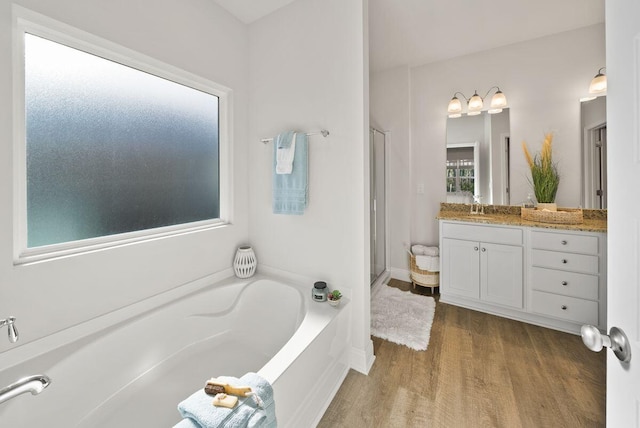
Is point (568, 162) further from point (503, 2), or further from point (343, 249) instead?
point (343, 249)

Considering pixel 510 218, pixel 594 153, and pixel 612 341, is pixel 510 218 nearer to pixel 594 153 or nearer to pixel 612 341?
pixel 594 153

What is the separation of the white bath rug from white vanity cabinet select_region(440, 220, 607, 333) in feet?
1.05

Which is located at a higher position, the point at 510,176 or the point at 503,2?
the point at 503,2

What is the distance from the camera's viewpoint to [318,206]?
1.91 metres

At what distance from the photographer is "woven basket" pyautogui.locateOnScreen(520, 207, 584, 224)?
2.16 meters

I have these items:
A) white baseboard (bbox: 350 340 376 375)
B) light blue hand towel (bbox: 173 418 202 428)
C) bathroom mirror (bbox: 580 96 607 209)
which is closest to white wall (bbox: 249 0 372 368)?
white baseboard (bbox: 350 340 376 375)

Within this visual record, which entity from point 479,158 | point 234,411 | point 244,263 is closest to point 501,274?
point 479,158

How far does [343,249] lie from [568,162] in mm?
2397

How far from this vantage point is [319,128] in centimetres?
187

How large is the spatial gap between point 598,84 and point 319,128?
2.49 meters

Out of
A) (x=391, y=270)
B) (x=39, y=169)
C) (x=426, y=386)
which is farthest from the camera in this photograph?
(x=391, y=270)

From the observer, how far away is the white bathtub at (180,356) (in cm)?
113

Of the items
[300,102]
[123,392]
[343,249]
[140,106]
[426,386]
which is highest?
[300,102]

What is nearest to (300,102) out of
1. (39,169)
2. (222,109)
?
(222,109)
